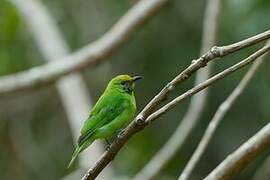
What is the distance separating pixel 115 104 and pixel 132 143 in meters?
2.48

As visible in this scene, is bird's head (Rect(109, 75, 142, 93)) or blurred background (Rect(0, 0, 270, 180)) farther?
blurred background (Rect(0, 0, 270, 180))

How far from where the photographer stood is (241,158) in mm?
2240

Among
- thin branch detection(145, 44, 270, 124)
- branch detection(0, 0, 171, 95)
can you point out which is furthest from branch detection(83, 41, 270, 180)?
branch detection(0, 0, 171, 95)

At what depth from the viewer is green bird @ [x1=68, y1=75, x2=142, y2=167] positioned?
2.96 metres

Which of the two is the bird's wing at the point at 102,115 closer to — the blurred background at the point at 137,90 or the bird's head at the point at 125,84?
the bird's head at the point at 125,84

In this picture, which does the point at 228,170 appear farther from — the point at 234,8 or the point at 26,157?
the point at 26,157

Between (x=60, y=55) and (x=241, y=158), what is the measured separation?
7.76 feet

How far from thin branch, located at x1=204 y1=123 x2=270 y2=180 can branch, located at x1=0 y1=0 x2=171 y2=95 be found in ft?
5.55

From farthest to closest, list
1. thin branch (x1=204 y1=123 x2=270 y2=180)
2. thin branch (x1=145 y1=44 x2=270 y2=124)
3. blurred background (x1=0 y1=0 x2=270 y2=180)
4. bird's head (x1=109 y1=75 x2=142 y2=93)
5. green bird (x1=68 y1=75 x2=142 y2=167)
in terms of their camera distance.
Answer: blurred background (x1=0 y1=0 x2=270 y2=180)
bird's head (x1=109 y1=75 x2=142 y2=93)
green bird (x1=68 y1=75 x2=142 y2=167)
thin branch (x1=204 y1=123 x2=270 y2=180)
thin branch (x1=145 y1=44 x2=270 y2=124)

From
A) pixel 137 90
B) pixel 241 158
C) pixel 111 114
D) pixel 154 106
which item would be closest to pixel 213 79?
pixel 154 106

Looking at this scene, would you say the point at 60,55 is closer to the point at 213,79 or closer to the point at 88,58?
the point at 88,58

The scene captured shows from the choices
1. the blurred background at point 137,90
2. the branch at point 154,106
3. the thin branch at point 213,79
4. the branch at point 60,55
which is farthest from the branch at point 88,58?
the thin branch at point 213,79

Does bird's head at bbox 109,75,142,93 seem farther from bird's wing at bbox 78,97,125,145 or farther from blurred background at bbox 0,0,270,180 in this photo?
blurred background at bbox 0,0,270,180

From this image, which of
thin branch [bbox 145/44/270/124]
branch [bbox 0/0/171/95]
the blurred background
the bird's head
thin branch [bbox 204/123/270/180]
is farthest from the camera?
the blurred background
